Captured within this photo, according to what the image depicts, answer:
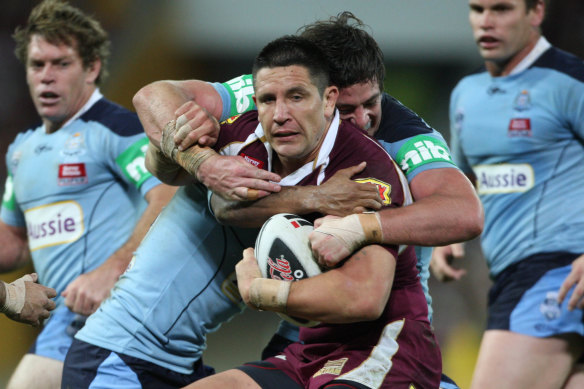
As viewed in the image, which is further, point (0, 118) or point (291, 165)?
point (0, 118)

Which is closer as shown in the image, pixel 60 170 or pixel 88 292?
pixel 88 292

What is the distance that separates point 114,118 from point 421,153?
2.34 m

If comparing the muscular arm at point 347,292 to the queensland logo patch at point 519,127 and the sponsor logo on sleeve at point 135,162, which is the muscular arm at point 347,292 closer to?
the sponsor logo on sleeve at point 135,162

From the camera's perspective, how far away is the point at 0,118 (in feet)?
27.9

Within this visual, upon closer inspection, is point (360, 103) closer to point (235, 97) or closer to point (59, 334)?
point (235, 97)

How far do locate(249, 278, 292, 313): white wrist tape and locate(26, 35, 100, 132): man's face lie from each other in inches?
108

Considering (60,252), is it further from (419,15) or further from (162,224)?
(419,15)

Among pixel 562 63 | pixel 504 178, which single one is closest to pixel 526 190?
pixel 504 178

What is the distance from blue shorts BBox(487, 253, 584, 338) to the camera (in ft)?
14.7

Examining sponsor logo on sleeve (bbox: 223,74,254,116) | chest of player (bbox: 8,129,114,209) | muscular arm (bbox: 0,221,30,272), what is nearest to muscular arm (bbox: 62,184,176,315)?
chest of player (bbox: 8,129,114,209)

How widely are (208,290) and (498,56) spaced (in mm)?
2596

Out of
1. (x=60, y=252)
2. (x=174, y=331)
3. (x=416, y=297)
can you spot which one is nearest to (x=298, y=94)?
(x=416, y=297)

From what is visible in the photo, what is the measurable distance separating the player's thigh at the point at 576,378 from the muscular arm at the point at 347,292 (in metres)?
2.19

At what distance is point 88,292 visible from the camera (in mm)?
4188
